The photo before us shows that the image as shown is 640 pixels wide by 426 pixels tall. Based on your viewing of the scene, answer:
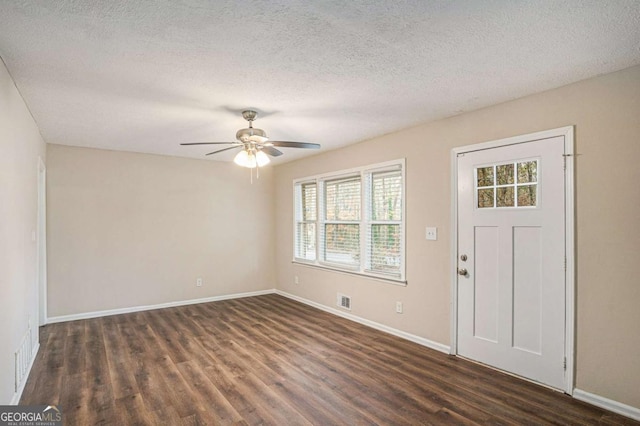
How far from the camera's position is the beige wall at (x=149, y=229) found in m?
4.94

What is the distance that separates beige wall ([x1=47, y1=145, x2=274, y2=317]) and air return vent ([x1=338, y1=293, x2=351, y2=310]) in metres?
2.06

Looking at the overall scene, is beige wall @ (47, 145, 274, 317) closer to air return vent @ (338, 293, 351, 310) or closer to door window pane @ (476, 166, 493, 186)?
air return vent @ (338, 293, 351, 310)

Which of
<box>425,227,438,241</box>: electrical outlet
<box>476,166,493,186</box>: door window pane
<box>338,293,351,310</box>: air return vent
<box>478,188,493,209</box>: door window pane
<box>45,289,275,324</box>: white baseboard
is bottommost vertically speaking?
<box>45,289,275,324</box>: white baseboard

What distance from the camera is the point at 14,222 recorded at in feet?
8.84

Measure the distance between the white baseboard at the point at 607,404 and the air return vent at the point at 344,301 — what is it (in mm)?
2769

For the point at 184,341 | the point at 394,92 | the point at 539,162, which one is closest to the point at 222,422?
the point at 184,341

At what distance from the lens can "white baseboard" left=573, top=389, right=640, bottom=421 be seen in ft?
8.01

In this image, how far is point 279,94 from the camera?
302 cm

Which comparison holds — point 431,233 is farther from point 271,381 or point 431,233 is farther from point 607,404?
point 271,381

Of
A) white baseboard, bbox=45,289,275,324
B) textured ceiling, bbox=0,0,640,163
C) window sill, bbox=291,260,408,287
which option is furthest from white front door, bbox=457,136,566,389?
white baseboard, bbox=45,289,275,324

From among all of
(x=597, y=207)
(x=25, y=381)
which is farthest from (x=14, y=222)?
(x=597, y=207)

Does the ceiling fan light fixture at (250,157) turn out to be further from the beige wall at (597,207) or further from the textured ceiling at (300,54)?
the beige wall at (597,207)

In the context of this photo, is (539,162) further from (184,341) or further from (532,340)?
(184,341)

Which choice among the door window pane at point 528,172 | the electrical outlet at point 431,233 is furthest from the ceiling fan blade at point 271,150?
the door window pane at point 528,172
